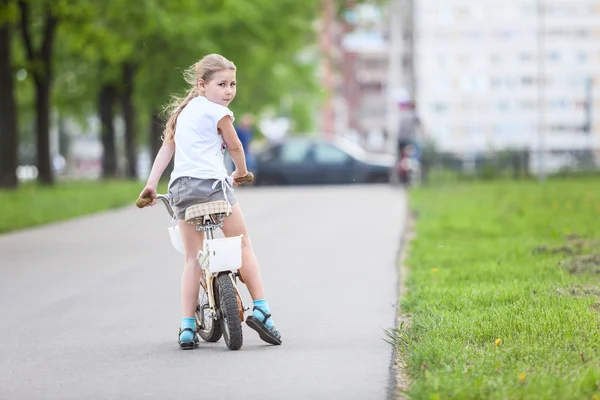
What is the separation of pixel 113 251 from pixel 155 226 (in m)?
4.19

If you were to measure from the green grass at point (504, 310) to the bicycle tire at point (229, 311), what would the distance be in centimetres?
87

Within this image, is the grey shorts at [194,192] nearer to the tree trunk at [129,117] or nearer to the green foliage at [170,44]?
the green foliage at [170,44]

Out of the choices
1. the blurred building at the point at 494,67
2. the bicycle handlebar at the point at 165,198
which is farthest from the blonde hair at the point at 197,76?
the blurred building at the point at 494,67

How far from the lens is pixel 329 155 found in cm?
3962

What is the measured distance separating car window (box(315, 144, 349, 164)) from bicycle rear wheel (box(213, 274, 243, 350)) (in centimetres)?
3166

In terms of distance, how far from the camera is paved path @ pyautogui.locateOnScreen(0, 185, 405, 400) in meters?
6.82

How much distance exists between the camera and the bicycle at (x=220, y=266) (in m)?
7.75

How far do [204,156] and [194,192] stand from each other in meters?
0.20

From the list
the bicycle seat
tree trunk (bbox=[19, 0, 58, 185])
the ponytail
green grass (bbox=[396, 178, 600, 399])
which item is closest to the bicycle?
the bicycle seat

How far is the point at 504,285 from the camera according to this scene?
10.2 m

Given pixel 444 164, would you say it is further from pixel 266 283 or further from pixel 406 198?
pixel 266 283

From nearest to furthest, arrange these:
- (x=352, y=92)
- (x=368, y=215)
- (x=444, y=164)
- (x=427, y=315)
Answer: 1. (x=427, y=315)
2. (x=368, y=215)
3. (x=444, y=164)
4. (x=352, y=92)

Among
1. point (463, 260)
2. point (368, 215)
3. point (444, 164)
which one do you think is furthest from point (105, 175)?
point (463, 260)

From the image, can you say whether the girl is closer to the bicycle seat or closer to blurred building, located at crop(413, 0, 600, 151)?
the bicycle seat
